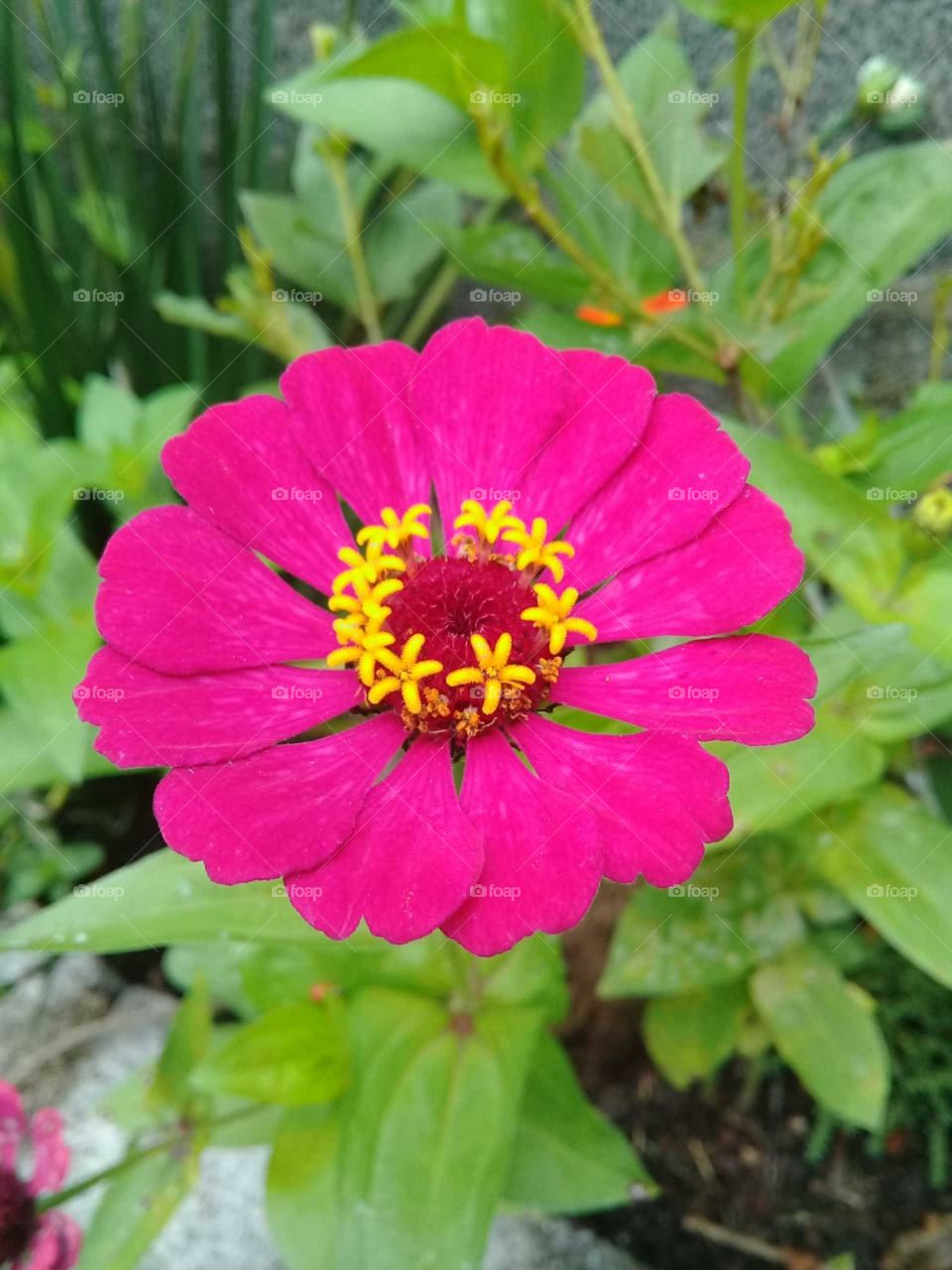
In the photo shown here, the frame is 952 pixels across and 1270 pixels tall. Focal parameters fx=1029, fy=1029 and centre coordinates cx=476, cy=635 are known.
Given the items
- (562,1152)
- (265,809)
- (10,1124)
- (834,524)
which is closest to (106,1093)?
(10,1124)

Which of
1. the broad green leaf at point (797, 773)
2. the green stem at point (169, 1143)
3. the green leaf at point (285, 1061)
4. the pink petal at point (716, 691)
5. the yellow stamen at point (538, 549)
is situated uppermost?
the yellow stamen at point (538, 549)

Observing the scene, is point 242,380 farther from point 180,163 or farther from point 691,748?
point 691,748

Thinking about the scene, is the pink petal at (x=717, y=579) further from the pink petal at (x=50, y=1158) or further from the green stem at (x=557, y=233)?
the pink petal at (x=50, y=1158)

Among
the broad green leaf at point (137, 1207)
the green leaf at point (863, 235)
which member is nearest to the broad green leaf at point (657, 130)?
the green leaf at point (863, 235)

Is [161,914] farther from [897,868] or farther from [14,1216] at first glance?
[897,868]

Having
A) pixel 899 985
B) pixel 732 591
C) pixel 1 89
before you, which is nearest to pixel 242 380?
pixel 1 89
